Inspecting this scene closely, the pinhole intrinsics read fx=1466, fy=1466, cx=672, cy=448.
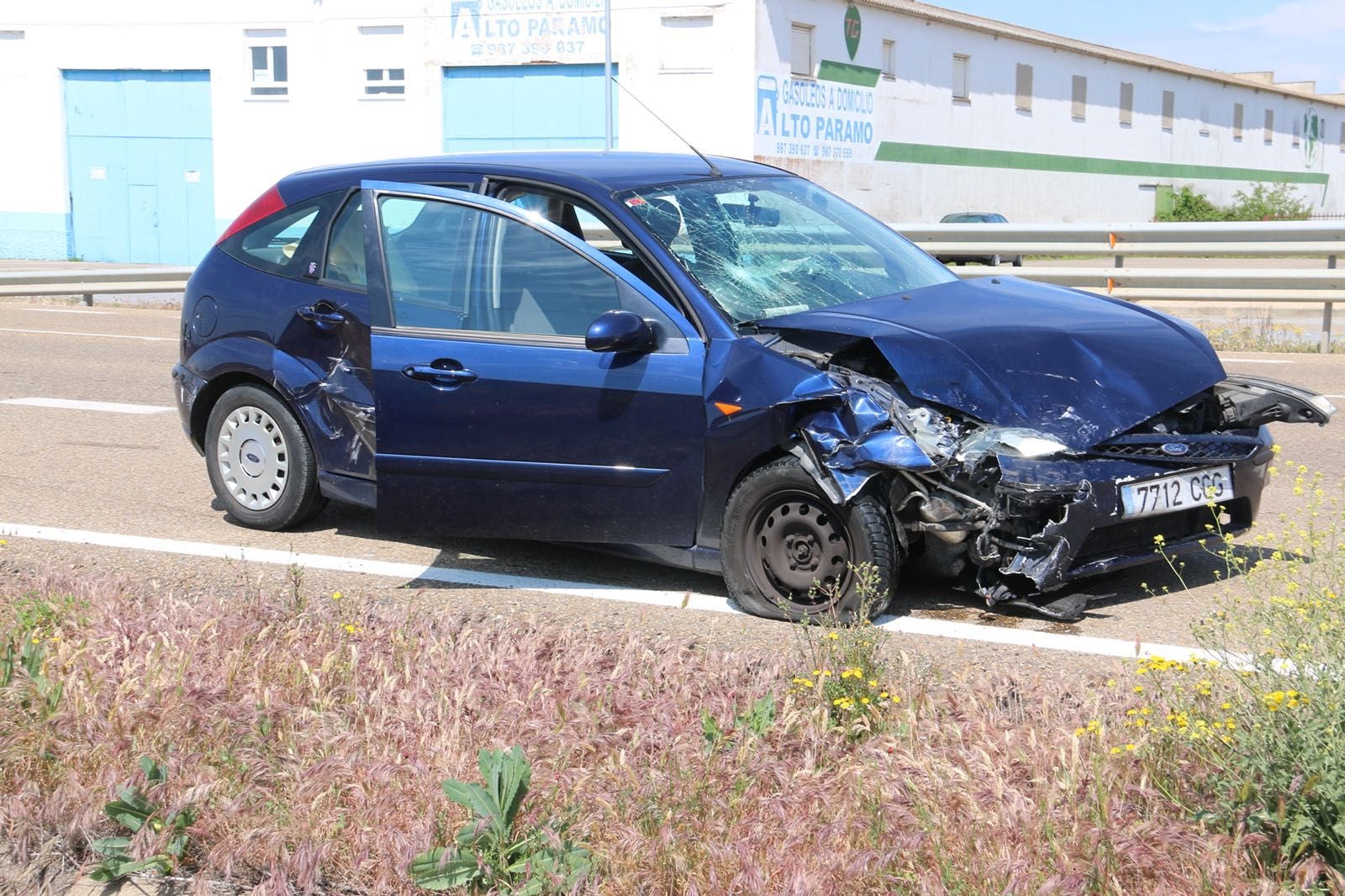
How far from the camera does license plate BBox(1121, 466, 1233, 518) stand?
4867mm

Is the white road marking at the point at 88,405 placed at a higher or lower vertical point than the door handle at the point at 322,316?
lower

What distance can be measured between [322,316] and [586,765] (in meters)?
3.17

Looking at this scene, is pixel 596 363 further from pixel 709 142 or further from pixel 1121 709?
pixel 709 142

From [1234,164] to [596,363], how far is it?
63739 millimetres

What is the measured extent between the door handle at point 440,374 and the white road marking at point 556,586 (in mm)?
832

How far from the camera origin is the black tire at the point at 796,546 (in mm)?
4949

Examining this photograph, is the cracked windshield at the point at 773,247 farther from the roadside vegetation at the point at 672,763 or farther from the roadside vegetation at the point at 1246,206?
the roadside vegetation at the point at 1246,206

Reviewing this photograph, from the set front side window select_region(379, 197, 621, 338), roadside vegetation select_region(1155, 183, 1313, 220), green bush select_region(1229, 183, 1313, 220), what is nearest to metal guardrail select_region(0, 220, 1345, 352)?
front side window select_region(379, 197, 621, 338)

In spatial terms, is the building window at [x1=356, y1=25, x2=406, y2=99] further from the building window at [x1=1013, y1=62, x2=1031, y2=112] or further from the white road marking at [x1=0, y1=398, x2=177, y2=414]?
the white road marking at [x1=0, y1=398, x2=177, y2=414]

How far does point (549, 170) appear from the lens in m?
5.96

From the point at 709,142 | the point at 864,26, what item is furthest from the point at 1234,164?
the point at 709,142

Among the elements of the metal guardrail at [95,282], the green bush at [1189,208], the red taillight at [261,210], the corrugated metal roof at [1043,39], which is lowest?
the metal guardrail at [95,282]

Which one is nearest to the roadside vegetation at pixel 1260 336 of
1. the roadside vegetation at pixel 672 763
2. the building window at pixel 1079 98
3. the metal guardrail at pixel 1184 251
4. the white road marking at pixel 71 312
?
the metal guardrail at pixel 1184 251

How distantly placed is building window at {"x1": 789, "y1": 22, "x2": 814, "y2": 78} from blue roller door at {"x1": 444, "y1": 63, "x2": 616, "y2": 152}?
429 centimetres
